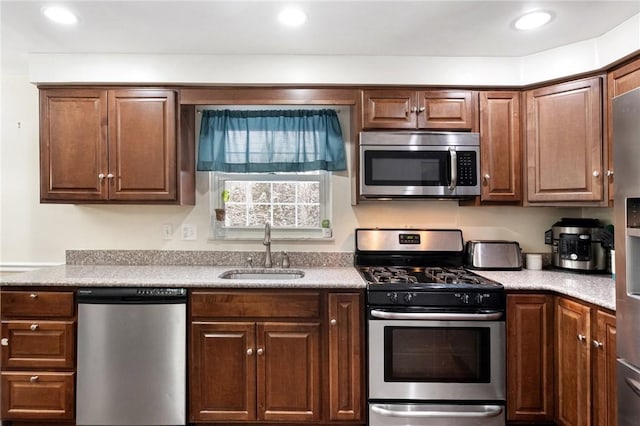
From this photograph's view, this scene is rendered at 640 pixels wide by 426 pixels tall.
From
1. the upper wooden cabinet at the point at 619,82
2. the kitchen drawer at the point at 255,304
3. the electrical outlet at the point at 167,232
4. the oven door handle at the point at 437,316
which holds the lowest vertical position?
the oven door handle at the point at 437,316

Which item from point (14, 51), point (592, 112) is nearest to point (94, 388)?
point (14, 51)

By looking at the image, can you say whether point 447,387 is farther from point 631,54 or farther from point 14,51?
point 14,51

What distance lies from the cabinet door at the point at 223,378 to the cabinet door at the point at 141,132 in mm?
1163

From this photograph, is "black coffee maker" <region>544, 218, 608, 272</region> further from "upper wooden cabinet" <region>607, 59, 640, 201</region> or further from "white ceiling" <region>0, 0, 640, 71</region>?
"white ceiling" <region>0, 0, 640, 71</region>

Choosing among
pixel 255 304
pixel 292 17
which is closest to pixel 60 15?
pixel 292 17

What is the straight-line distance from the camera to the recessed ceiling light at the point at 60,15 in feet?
6.13

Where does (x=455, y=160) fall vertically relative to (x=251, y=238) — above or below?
above

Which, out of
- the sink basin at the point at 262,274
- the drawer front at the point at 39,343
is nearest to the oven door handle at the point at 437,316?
the sink basin at the point at 262,274

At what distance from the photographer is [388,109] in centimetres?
242

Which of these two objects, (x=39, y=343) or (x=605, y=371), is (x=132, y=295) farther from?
(x=605, y=371)

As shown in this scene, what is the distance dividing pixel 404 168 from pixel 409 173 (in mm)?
47

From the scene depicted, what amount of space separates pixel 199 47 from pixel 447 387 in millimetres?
2514

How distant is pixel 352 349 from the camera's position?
2.06 m

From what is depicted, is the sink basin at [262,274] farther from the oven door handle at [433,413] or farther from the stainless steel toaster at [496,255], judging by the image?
the stainless steel toaster at [496,255]
